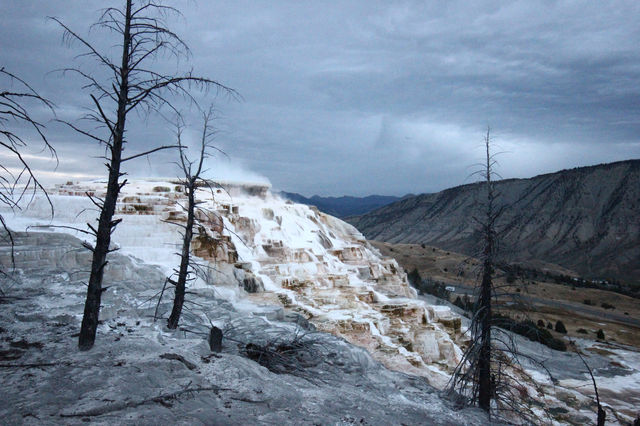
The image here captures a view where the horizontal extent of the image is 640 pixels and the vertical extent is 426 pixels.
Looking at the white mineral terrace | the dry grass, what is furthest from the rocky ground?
the white mineral terrace

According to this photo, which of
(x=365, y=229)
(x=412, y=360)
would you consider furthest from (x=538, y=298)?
(x=365, y=229)

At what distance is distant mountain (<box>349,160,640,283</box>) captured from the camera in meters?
108

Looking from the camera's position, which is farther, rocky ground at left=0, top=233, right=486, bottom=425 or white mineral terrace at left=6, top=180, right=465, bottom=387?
white mineral terrace at left=6, top=180, right=465, bottom=387

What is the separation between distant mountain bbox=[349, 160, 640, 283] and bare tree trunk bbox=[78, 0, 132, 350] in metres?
88.2

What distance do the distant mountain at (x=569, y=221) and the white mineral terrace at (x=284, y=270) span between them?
2760 inches

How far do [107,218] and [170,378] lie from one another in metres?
2.41

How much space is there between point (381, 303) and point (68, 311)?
13.9m

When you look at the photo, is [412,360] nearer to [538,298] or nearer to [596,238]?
[538,298]

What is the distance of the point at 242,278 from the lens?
1847 cm

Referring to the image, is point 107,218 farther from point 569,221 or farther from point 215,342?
point 569,221

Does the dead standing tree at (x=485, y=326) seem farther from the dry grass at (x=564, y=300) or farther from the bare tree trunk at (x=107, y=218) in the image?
the bare tree trunk at (x=107, y=218)

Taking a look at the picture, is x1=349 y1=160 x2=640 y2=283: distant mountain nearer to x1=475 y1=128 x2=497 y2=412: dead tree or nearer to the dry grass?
the dry grass

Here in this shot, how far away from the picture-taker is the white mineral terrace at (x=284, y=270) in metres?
15.6

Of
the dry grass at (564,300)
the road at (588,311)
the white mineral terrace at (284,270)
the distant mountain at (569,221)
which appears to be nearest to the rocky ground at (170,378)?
the dry grass at (564,300)
